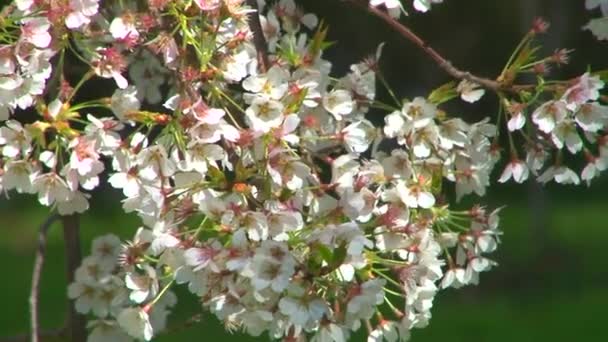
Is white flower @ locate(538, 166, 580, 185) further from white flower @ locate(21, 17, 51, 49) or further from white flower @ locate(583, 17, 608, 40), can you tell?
white flower @ locate(21, 17, 51, 49)

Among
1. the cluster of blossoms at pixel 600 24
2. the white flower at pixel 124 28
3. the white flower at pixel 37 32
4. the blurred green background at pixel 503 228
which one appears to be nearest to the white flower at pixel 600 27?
the cluster of blossoms at pixel 600 24

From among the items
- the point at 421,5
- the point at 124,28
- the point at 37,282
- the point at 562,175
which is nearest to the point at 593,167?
the point at 562,175

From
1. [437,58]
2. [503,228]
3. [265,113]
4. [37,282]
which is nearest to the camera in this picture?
[265,113]

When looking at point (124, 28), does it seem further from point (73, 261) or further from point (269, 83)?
point (73, 261)

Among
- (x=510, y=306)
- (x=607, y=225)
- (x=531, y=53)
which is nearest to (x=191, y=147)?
(x=531, y=53)

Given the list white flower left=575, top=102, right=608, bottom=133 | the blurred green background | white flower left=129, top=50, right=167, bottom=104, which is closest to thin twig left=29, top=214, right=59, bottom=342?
white flower left=129, top=50, right=167, bottom=104
